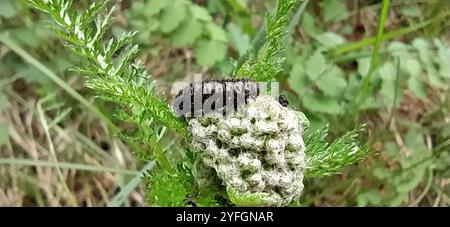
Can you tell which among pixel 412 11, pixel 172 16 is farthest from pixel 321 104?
pixel 412 11

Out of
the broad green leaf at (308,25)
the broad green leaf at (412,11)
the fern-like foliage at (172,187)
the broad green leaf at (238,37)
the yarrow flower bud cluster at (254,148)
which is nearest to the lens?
the yarrow flower bud cluster at (254,148)

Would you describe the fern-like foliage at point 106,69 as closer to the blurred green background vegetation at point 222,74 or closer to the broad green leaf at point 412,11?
the blurred green background vegetation at point 222,74

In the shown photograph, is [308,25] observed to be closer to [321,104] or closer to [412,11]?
[321,104]

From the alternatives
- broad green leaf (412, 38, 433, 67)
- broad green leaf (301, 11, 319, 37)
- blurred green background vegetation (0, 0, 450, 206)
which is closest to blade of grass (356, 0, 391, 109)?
blurred green background vegetation (0, 0, 450, 206)

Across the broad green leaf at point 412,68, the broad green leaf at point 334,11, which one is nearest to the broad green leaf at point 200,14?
the broad green leaf at point 334,11

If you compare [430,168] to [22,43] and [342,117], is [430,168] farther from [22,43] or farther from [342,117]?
[22,43]

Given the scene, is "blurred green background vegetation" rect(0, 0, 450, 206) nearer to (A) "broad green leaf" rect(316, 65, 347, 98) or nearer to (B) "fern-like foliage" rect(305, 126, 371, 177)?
(A) "broad green leaf" rect(316, 65, 347, 98)
